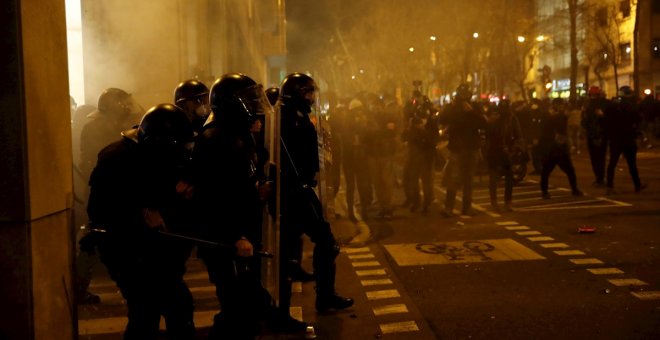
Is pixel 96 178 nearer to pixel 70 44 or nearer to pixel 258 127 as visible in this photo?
pixel 258 127

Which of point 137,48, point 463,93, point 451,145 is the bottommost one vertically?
Answer: point 451,145

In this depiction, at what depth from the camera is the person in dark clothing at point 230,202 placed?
4238 mm

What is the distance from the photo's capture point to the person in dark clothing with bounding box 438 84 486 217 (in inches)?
405

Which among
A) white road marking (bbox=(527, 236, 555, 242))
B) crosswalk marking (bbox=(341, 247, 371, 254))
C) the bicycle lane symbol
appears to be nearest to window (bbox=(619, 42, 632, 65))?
white road marking (bbox=(527, 236, 555, 242))

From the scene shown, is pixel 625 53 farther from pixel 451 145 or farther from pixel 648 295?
pixel 648 295

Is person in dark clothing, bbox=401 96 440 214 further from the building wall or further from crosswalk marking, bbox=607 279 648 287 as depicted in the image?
crosswalk marking, bbox=607 279 648 287

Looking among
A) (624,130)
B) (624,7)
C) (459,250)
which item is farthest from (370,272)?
(624,7)

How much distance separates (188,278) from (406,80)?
141 feet

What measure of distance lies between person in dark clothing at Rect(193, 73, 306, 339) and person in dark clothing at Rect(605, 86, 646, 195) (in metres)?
9.08

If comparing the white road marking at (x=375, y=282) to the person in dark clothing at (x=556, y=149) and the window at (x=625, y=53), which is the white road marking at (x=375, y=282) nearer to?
the person in dark clothing at (x=556, y=149)

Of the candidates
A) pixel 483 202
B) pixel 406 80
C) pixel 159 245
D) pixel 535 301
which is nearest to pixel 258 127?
pixel 159 245

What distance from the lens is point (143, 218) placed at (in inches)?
157

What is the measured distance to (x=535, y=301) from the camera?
5.78m

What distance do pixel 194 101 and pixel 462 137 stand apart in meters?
5.61
